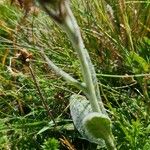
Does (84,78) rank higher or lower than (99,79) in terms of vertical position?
higher

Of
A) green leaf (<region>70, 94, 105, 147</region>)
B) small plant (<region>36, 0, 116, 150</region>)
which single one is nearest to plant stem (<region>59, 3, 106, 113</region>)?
small plant (<region>36, 0, 116, 150</region>)

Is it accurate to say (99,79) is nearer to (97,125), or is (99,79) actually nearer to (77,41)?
(97,125)

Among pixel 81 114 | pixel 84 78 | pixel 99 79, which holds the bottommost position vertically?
pixel 99 79

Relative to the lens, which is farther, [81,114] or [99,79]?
[99,79]

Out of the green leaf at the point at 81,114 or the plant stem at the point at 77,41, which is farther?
the green leaf at the point at 81,114

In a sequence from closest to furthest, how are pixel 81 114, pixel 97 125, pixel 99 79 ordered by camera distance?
pixel 97 125 → pixel 81 114 → pixel 99 79

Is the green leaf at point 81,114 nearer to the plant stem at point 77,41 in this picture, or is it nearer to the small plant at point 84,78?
the small plant at point 84,78

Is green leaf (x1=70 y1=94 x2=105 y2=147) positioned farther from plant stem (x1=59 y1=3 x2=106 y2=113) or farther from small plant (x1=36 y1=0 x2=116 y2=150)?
plant stem (x1=59 y1=3 x2=106 y2=113)

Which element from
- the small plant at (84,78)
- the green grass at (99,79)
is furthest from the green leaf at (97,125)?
the green grass at (99,79)

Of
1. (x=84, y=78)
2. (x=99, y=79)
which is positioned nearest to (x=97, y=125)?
(x=84, y=78)
